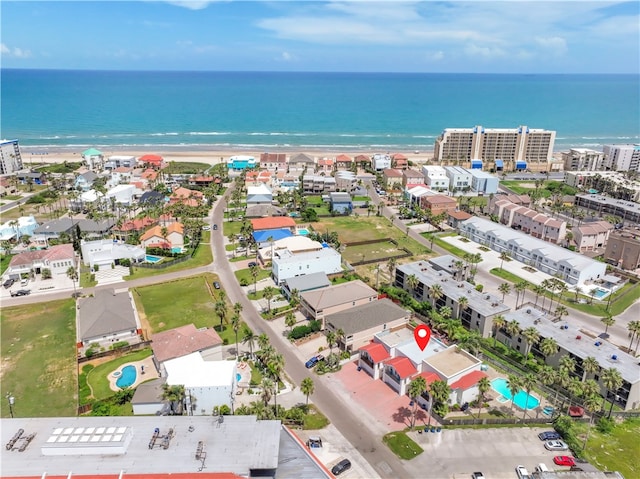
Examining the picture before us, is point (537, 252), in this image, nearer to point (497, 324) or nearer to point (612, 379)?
point (497, 324)

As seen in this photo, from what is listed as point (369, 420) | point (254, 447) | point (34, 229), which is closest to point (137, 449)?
point (254, 447)

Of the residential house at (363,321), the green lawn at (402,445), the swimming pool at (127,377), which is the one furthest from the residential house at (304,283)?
the green lawn at (402,445)

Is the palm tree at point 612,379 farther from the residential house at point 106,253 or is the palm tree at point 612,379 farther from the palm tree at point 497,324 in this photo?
the residential house at point 106,253

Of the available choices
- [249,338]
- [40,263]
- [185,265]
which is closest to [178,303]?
[185,265]

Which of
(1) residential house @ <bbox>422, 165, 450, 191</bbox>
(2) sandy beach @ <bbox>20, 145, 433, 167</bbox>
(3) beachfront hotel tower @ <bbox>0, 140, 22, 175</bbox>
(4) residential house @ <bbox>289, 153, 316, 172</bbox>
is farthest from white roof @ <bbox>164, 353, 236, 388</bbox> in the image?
(3) beachfront hotel tower @ <bbox>0, 140, 22, 175</bbox>

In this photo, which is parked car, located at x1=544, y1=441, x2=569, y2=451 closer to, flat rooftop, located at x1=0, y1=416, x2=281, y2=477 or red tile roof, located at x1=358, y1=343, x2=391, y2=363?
red tile roof, located at x1=358, y1=343, x2=391, y2=363
